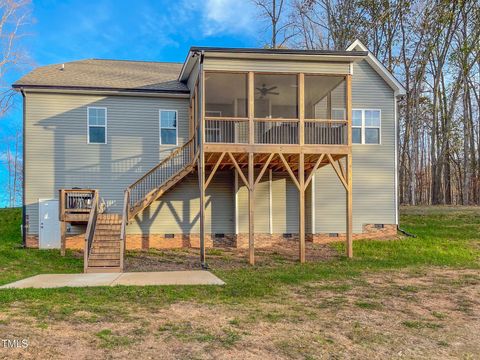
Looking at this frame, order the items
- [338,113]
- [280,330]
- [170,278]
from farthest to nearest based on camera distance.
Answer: [338,113], [170,278], [280,330]

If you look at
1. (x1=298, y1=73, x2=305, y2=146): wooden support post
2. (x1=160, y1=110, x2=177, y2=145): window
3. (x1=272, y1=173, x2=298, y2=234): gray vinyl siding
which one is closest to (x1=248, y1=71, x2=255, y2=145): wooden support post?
(x1=298, y1=73, x2=305, y2=146): wooden support post

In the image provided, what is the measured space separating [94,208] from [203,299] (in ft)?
21.2

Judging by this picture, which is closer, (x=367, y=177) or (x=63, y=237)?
(x=63, y=237)

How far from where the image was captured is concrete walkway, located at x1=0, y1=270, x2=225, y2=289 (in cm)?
911

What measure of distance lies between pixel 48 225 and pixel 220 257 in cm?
641

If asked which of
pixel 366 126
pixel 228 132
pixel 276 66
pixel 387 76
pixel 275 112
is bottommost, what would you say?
pixel 228 132

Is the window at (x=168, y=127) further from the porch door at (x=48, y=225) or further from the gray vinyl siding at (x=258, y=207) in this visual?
the porch door at (x=48, y=225)

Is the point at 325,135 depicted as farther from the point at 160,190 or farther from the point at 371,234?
the point at 160,190

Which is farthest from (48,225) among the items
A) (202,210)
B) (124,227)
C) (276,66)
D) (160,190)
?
(276,66)

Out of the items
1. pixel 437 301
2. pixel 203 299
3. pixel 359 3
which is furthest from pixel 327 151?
pixel 359 3

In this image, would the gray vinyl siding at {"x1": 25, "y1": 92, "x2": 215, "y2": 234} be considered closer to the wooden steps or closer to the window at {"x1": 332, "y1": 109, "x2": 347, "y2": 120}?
the wooden steps

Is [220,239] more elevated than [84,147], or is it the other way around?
[84,147]

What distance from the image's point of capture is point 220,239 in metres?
15.6

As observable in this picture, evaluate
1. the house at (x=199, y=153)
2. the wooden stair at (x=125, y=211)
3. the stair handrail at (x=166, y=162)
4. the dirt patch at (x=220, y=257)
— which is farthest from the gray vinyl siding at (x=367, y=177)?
the wooden stair at (x=125, y=211)
